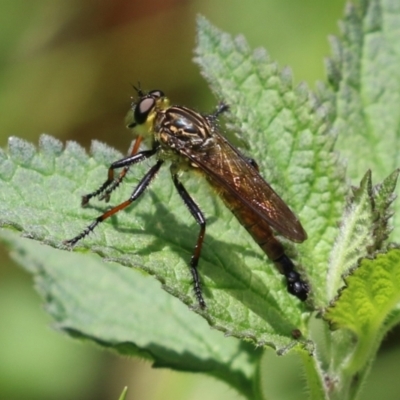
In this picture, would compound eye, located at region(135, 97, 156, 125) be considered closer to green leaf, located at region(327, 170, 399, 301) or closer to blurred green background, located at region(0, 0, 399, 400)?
green leaf, located at region(327, 170, 399, 301)

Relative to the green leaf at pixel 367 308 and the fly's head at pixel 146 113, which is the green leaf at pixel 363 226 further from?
the fly's head at pixel 146 113

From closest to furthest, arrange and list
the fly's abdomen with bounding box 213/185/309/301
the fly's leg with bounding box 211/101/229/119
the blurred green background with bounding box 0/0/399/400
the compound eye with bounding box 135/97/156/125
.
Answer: the fly's abdomen with bounding box 213/185/309/301, the fly's leg with bounding box 211/101/229/119, the compound eye with bounding box 135/97/156/125, the blurred green background with bounding box 0/0/399/400

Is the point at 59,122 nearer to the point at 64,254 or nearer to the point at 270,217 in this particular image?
the point at 64,254

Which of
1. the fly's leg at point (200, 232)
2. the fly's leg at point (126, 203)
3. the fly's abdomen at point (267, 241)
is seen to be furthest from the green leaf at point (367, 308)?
the fly's leg at point (126, 203)

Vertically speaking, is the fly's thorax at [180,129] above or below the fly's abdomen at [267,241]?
above

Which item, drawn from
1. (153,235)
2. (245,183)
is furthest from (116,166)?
(245,183)

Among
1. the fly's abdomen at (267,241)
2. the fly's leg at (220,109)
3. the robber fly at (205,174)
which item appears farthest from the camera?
the fly's leg at (220,109)

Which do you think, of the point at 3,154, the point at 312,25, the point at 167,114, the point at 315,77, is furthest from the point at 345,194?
the point at 312,25

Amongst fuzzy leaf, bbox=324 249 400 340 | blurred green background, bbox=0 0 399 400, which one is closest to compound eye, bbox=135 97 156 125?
fuzzy leaf, bbox=324 249 400 340
